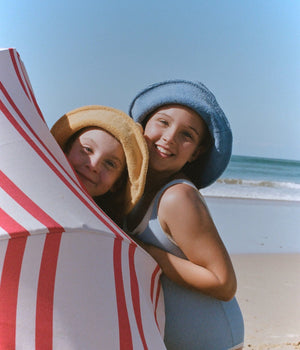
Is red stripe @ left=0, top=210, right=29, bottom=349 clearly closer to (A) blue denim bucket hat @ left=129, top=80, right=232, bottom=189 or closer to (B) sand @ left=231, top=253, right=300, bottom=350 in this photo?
(A) blue denim bucket hat @ left=129, top=80, right=232, bottom=189

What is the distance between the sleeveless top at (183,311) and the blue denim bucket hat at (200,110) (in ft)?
1.18

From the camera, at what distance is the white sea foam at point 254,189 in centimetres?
1588

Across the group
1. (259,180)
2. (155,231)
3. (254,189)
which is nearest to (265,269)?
(155,231)

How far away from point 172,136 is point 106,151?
333 mm

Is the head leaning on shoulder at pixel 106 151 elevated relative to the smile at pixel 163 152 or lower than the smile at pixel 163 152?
elevated

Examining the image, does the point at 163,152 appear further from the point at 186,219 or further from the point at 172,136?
the point at 186,219

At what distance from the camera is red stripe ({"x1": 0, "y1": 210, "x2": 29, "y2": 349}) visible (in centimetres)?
142

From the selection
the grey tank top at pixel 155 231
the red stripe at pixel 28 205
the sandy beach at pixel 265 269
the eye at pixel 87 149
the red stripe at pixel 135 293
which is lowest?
the sandy beach at pixel 265 269

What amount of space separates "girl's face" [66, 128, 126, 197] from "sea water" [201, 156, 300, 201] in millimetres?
12495

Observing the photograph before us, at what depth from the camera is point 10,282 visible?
1.46 m

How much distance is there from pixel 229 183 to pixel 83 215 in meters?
17.5

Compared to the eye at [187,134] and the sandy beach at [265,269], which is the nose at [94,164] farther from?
the sandy beach at [265,269]

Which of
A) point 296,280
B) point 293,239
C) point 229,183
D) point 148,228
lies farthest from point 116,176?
point 229,183

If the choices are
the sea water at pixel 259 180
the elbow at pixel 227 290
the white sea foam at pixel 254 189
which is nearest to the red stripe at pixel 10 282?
the elbow at pixel 227 290
